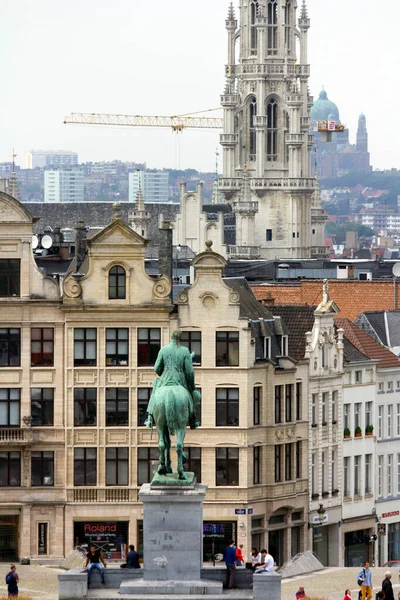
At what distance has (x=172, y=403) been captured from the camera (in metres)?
76.5

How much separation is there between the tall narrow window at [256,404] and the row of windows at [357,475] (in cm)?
838

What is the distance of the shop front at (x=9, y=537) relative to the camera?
10638 centimetres

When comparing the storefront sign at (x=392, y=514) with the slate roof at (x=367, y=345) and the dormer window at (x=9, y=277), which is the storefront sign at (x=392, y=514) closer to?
the slate roof at (x=367, y=345)

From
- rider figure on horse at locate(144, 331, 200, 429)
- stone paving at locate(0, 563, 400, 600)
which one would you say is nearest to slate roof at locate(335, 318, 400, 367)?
stone paving at locate(0, 563, 400, 600)

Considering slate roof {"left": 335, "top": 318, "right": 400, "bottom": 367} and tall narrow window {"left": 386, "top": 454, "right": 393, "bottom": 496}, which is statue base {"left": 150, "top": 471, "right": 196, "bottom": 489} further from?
tall narrow window {"left": 386, "top": 454, "right": 393, "bottom": 496}

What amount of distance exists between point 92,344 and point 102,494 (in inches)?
218

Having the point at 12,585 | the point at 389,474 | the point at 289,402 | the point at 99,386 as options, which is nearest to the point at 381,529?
the point at 389,474

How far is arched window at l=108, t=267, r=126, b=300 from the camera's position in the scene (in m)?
107

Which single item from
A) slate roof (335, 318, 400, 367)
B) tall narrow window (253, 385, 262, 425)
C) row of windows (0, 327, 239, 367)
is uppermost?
slate roof (335, 318, 400, 367)

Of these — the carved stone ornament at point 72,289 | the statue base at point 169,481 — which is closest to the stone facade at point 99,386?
the carved stone ornament at point 72,289

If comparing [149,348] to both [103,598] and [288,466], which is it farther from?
[103,598]

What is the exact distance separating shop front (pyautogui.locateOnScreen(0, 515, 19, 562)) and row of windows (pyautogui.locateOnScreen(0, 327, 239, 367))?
18.9 ft

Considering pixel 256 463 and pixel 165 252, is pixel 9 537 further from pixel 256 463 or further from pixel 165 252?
pixel 165 252

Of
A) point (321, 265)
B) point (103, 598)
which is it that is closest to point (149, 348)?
point (103, 598)
